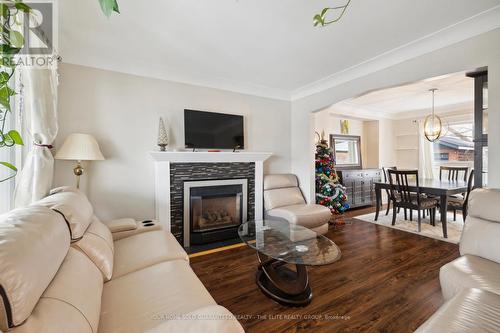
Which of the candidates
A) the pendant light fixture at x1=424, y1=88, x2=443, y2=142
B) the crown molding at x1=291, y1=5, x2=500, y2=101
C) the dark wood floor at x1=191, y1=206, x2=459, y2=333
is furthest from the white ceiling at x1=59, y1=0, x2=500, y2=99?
the pendant light fixture at x1=424, y1=88, x2=443, y2=142

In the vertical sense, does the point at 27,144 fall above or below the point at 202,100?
below

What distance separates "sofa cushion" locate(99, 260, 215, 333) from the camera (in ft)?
3.30

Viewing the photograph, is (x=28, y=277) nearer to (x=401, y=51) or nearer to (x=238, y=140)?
(x=238, y=140)

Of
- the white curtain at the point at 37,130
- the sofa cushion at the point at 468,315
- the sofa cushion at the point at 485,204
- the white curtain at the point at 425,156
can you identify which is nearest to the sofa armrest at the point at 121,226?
the white curtain at the point at 37,130

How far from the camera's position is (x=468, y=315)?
1.06 metres

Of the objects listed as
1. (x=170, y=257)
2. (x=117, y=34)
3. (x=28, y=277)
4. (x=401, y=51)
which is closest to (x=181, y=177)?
(x=170, y=257)

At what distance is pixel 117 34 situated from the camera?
84.2 inches

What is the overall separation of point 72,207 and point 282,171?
3265 mm

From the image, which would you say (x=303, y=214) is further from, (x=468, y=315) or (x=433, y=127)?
(x=433, y=127)

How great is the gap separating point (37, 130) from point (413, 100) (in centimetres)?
627

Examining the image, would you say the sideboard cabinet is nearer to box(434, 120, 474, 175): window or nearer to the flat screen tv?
box(434, 120, 474, 175): window

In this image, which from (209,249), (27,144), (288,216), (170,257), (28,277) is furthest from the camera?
(288,216)

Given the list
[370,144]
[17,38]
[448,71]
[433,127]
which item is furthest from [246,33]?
[370,144]

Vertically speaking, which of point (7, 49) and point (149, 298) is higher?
point (7, 49)
